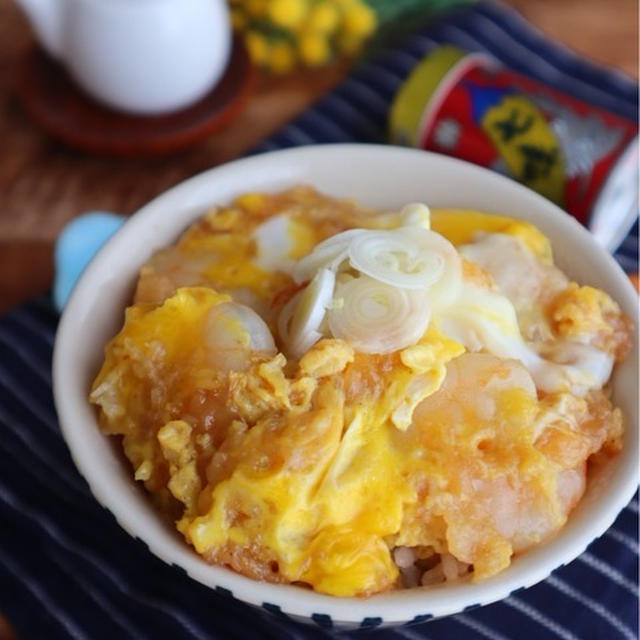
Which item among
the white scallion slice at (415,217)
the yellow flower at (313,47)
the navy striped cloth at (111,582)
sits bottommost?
the navy striped cloth at (111,582)

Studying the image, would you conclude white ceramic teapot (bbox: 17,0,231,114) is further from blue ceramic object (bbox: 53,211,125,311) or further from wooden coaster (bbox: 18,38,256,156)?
blue ceramic object (bbox: 53,211,125,311)

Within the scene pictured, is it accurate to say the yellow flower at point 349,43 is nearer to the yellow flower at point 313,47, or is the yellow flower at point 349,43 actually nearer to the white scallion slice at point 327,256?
the yellow flower at point 313,47

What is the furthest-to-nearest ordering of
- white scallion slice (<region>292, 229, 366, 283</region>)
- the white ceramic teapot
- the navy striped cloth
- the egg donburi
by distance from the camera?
the white ceramic teapot, the navy striped cloth, white scallion slice (<region>292, 229, 366, 283</region>), the egg donburi

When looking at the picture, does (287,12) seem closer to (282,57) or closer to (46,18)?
(282,57)

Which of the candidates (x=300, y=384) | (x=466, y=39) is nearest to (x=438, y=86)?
(x=466, y=39)

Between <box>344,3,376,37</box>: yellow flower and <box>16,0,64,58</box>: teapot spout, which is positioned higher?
<box>344,3,376,37</box>: yellow flower

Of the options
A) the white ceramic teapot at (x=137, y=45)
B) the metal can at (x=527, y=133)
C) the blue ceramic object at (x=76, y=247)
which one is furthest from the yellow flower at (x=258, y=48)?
the blue ceramic object at (x=76, y=247)

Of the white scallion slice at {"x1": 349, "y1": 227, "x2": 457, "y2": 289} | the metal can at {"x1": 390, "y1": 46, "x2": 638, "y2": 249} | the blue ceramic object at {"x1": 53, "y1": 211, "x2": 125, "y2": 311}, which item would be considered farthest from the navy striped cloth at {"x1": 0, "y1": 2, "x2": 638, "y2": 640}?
the metal can at {"x1": 390, "y1": 46, "x2": 638, "y2": 249}

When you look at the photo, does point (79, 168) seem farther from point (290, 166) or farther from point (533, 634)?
point (533, 634)
